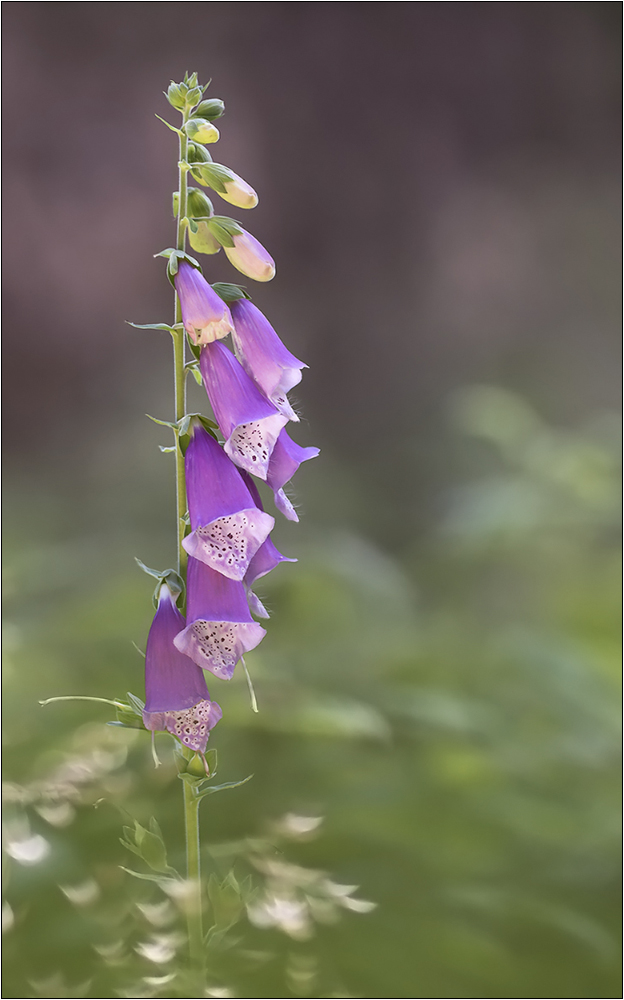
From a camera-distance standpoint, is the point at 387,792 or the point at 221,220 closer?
the point at 221,220

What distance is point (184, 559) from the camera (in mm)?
593

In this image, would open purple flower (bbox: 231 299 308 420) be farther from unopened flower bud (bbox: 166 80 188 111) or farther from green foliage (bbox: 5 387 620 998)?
green foliage (bbox: 5 387 620 998)

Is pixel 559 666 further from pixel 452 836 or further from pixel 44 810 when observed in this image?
pixel 44 810

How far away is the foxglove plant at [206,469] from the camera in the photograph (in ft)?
1.78

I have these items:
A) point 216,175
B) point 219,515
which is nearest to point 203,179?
point 216,175

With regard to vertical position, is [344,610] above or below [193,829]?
above

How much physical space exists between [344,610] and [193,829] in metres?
0.82

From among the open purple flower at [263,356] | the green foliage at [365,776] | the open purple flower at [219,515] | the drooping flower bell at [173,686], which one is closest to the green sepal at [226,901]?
the green foliage at [365,776]

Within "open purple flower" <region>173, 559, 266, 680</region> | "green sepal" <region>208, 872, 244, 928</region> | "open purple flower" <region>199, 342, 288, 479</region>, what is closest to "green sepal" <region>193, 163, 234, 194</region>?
"open purple flower" <region>199, 342, 288, 479</region>

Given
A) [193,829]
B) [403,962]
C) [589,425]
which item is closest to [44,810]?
[193,829]

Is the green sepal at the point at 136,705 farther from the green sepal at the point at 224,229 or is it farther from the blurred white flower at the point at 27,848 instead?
the green sepal at the point at 224,229

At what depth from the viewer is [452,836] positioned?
88cm

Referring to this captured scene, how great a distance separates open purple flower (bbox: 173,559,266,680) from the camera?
55cm

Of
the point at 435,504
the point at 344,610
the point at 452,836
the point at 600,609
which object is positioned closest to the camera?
the point at 452,836
